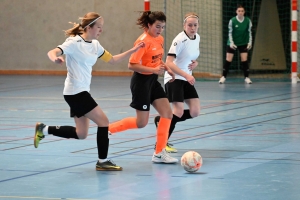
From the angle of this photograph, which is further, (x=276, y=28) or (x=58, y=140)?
(x=276, y=28)

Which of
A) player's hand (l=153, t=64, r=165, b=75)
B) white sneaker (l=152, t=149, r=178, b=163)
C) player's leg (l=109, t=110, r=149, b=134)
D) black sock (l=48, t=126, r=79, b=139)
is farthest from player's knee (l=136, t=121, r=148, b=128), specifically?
black sock (l=48, t=126, r=79, b=139)

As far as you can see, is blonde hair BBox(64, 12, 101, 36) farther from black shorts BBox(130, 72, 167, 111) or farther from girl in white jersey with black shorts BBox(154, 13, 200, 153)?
girl in white jersey with black shorts BBox(154, 13, 200, 153)

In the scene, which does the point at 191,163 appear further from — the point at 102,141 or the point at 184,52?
the point at 184,52

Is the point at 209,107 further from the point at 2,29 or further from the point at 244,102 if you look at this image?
the point at 2,29

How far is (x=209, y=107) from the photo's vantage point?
12.3 meters

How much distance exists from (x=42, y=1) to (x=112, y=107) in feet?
31.8

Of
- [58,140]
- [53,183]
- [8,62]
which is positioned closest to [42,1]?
[8,62]

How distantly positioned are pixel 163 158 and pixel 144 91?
75 centimetres

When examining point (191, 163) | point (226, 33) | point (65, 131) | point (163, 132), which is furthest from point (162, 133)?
point (226, 33)

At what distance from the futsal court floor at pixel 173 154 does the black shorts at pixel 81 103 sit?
1.88ft

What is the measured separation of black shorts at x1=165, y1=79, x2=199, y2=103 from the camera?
7789 millimetres

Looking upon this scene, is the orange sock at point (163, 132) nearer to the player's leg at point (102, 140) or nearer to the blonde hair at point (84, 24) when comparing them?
the player's leg at point (102, 140)

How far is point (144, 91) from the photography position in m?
7.27

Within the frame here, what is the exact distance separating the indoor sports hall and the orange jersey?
40.8 inches
